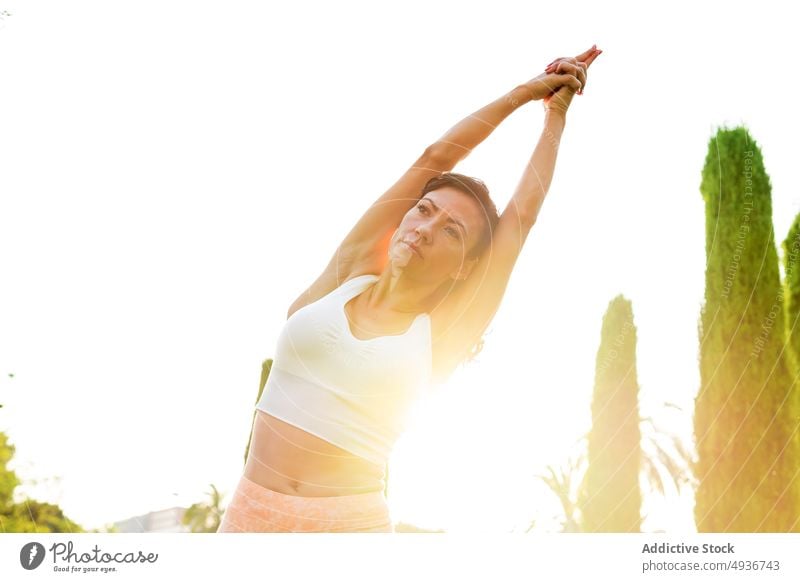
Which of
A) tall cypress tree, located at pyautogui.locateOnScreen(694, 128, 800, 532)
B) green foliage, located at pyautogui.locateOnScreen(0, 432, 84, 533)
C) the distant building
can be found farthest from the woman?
tall cypress tree, located at pyautogui.locateOnScreen(694, 128, 800, 532)

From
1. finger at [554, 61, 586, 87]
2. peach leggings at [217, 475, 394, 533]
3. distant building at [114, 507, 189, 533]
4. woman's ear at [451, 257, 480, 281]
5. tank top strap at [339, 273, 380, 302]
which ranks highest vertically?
finger at [554, 61, 586, 87]

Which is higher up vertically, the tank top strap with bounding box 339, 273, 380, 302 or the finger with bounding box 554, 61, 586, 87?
the finger with bounding box 554, 61, 586, 87

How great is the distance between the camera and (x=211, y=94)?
12.1ft

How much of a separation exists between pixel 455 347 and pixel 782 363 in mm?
3471

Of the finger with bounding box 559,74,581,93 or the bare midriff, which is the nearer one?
the bare midriff

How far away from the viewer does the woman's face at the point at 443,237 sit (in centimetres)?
264

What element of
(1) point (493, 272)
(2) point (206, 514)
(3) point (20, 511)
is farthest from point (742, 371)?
(3) point (20, 511)

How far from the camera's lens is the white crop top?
237cm

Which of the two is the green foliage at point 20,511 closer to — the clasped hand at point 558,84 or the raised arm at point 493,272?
the raised arm at point 493,272

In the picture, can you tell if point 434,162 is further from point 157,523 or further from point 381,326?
point 157,523

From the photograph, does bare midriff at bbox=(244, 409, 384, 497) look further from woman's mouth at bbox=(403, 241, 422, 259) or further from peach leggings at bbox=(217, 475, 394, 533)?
woman's mouth at bbox=(403, 241, 422, 259)

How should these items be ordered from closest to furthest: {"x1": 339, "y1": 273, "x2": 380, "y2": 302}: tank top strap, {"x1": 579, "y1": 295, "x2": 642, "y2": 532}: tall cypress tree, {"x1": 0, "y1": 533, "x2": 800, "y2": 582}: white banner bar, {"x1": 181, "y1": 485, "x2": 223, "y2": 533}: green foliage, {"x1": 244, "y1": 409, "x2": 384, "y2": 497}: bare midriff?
1. {"x1": 244, "y1": 409, "x2": 384, "y2": 497}: bare midriff
2. {"x1": 339, "y1": 273, "x2": 380, "y2": 302}: tank top strap
3. {"x1": 0, "y1": 533, "x2": 800, "y2": 582}: white banner bar
4. {"x1": 181, "y1": 485, "x2": 223, "y2": 533}: green foliage
5. {"x1": 579, "y1": 295, "x2": 642, "y2": 532}: tall cypress tree

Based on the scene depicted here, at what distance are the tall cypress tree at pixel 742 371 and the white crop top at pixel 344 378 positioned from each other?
3082mm

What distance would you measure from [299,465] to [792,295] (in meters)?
4.24
